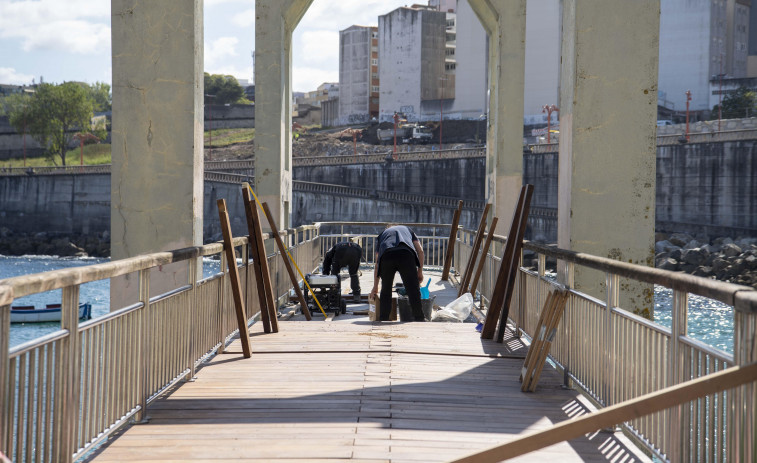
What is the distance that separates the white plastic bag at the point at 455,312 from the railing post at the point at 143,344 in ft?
17.8

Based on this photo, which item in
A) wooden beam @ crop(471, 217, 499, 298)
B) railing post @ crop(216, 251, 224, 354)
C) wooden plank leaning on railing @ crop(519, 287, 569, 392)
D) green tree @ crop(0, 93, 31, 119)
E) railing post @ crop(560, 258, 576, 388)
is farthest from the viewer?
green tree @ crop(0, 93, 31, 119)

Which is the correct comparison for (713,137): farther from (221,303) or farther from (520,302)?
(221,303)

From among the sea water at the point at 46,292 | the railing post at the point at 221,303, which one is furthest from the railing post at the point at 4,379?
the sea water at the point at 46,292

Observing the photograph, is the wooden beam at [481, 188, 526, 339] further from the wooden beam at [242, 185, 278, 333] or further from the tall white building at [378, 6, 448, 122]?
the tall white building at [378, 6, 448, 122]

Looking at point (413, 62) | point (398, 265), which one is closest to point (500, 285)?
point (398, 265)

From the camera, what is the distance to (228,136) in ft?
324

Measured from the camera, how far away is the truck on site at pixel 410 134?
268 ft

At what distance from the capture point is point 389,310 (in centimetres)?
956

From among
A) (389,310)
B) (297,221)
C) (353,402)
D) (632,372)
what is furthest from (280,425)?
(297,221)

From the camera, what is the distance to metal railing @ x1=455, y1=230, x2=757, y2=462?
2.88 m

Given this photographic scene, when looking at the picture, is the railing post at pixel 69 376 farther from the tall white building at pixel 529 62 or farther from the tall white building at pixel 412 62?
the tall white building at pixel 412 62

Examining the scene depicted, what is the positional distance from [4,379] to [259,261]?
17.9 ft

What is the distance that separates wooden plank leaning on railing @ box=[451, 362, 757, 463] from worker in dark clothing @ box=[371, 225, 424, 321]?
20.5 feet

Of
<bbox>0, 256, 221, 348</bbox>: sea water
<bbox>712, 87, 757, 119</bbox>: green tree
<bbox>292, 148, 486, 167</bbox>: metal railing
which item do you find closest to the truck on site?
<bbox>292, 148, 486, 167</bbox>: metal railing
